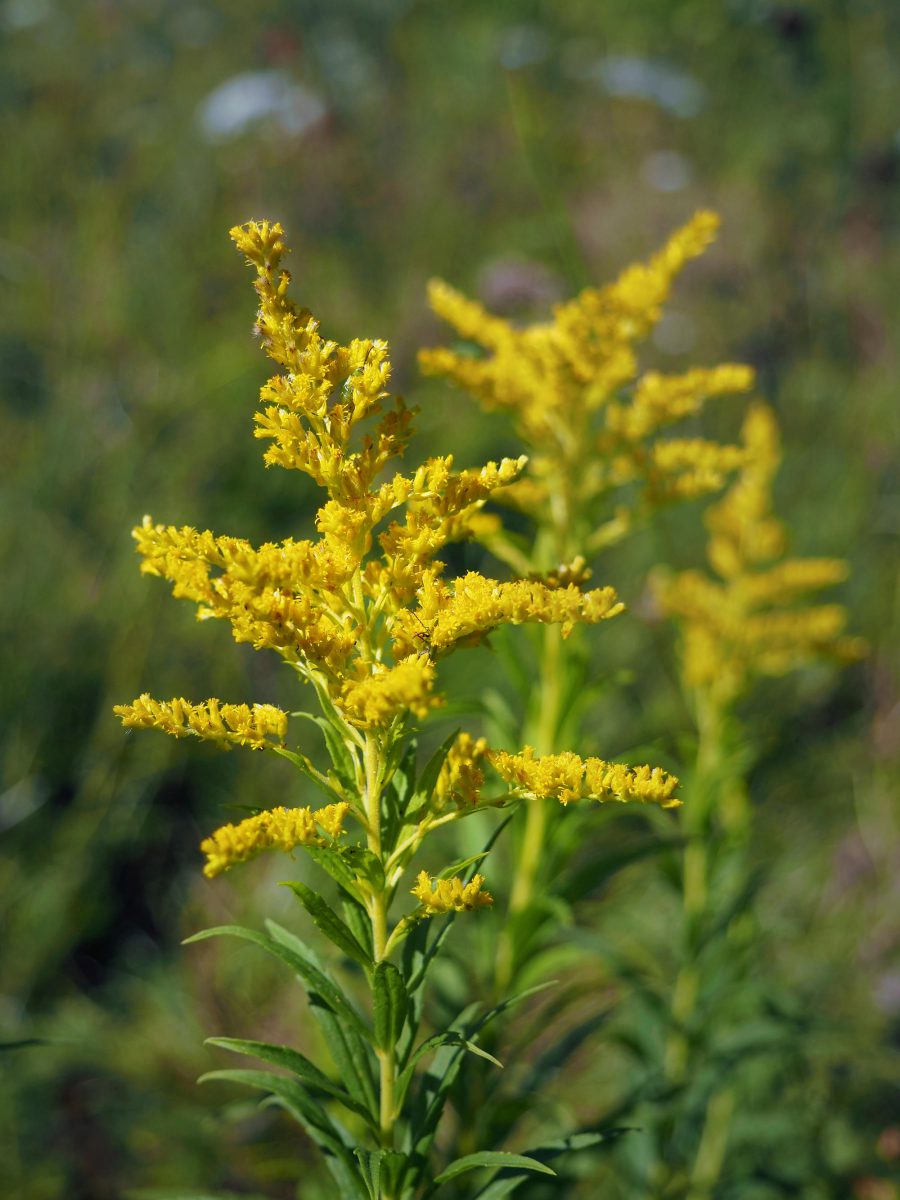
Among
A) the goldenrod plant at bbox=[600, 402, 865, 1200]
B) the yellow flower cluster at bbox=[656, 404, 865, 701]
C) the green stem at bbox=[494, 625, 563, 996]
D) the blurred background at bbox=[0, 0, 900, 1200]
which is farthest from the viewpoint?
the blurred background at bbox=[0, 0, 900, 1200]

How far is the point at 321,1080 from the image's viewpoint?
1.19 m

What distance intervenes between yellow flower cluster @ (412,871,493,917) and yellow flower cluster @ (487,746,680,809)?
14cm

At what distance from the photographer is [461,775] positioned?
1169 millimetres

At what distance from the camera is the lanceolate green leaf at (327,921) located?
1.12m

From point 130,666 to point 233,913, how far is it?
99cm

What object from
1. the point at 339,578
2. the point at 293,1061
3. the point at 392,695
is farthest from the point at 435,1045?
the point at 339,578

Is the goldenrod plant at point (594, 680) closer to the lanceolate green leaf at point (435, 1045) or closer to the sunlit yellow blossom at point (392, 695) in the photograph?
the lanceolate green leaf at point (435, 1045)

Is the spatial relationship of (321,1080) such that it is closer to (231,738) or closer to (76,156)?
(231,738)

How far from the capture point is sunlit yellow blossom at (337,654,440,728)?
101 centimetres

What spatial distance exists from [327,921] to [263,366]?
3.79 m

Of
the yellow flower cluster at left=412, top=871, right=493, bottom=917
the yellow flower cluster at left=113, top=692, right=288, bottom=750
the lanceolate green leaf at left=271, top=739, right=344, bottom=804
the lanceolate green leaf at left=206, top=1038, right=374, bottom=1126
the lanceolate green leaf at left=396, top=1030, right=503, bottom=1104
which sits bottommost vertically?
the lanceolate green leaf at left=206, top=1038, right=374, bottom=1126

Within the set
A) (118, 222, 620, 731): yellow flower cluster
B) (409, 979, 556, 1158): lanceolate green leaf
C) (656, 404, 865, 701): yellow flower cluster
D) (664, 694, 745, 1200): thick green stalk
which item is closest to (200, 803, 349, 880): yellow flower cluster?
(118, 222, 620, 731): yellow flower cluster

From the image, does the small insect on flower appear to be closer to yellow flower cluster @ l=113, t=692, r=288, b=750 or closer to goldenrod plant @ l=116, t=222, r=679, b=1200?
goldenrod plant @ l=116, t=222, r=679, b=1200

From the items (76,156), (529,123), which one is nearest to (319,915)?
(529,123)
